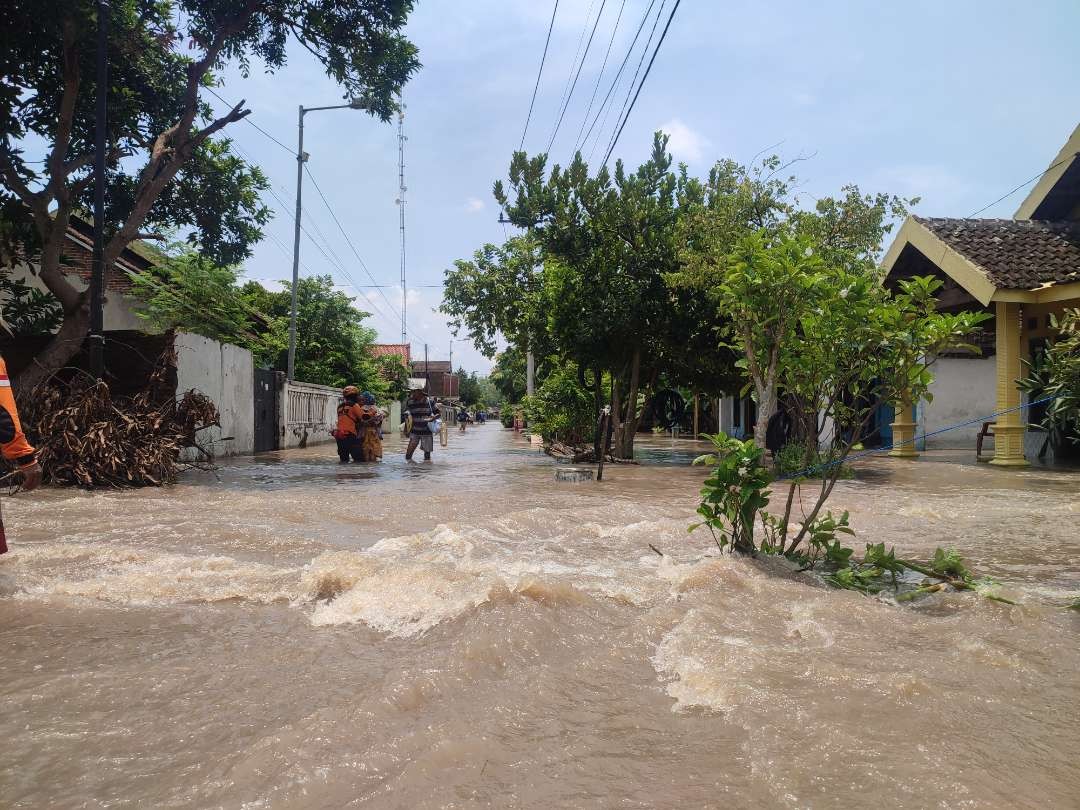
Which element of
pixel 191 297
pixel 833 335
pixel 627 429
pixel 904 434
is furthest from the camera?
pixel 904 434

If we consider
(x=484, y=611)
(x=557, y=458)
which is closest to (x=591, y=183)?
(x=557, y=458)

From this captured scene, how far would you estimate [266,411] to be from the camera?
19.8 metres

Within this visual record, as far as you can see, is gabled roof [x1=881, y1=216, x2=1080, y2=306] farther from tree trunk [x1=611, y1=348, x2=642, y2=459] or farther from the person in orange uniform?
the person in orange uniform

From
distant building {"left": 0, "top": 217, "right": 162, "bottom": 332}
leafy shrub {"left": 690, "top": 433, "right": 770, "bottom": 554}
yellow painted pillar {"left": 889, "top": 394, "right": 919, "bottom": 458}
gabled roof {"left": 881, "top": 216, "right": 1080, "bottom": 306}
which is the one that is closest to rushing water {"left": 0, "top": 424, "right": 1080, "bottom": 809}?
leafy shrub {"left": 690, "top": 433, "right": 770, "bottom": 554}

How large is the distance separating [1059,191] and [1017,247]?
169 cm

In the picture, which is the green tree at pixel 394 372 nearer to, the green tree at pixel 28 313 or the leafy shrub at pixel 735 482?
the green tree at pixel 28 313

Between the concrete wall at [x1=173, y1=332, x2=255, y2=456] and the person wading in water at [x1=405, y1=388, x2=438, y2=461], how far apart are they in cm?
353

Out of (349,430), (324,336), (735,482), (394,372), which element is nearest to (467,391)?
(394,372)

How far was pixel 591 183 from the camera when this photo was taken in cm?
1513

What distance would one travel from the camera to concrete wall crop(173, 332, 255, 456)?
47.5 ft

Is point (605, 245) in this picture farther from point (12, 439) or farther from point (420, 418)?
point (12, 439)

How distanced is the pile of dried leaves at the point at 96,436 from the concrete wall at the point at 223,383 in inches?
108

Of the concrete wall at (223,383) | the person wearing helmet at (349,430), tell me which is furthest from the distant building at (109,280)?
the person wearing helmet at (349,430)

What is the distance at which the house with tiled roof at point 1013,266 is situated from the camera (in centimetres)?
1335
